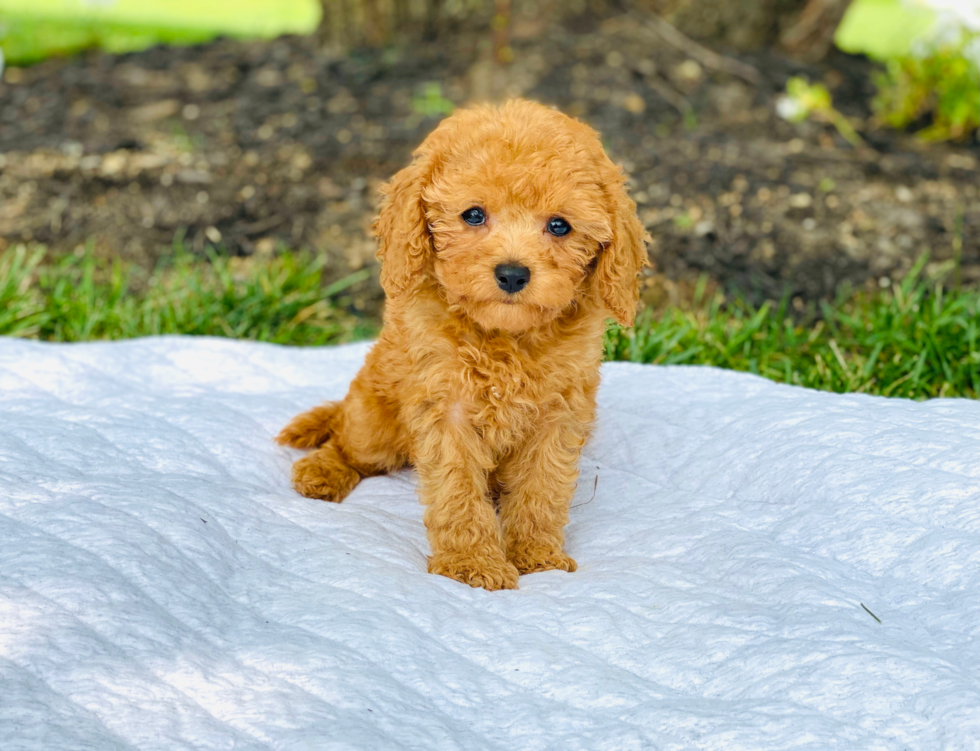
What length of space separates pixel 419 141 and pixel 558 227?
424 cm

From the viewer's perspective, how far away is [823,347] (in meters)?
4.81

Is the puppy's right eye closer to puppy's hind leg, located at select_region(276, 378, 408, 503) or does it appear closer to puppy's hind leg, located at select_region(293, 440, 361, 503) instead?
puppy's hind leg, located at select_region(276, 378, 408, 503)

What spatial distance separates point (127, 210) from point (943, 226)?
4.95m

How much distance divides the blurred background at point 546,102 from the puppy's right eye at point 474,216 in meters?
2.85

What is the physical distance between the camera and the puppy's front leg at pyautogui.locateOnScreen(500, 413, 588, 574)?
300cm

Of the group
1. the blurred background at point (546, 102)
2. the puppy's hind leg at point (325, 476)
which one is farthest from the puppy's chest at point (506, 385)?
the blurred background at point (546, 102)

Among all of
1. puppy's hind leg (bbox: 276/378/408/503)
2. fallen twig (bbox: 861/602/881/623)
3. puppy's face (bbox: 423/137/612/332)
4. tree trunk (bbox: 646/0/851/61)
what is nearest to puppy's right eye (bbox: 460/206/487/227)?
puppy's face (bbox: 423/137/612/332)

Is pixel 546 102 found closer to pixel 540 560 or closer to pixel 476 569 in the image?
pixel 540 560

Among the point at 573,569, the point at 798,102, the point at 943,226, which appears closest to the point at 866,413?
the point at 573,569

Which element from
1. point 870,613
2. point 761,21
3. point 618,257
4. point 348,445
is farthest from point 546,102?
point 870,613

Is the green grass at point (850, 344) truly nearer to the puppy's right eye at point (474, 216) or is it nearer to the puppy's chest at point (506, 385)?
the puppy's chest at point (506, 385)

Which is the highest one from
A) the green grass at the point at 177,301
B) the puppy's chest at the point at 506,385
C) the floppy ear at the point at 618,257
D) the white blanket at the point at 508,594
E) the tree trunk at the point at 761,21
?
the tree trunk at the point at 761,21

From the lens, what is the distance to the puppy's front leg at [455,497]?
291 cm

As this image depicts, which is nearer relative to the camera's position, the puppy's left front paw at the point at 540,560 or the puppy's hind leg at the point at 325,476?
the puppy's left front paw at the point at 540,560
